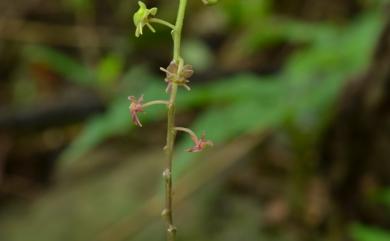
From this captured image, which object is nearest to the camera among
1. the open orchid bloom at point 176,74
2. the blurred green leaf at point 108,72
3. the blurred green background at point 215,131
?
the open orchid bloom at point 176,74

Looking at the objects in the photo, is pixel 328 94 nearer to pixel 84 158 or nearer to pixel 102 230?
pixel 102 230

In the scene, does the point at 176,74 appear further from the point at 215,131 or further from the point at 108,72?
the point at 108,72

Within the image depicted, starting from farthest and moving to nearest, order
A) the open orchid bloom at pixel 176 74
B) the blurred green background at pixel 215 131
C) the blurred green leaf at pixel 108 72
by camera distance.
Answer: the blurred green leaf at pixel 108 72
the blurred green background at pixel 215 131
the open orchid bloom at pixel 176 74

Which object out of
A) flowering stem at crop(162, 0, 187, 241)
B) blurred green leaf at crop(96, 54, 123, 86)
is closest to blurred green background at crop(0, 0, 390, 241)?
blurred green leaf at crop(96, 54, 123, 86)

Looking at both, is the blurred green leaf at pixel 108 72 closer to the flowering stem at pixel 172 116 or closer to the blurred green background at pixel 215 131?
the blurred green background at pixel 215 131

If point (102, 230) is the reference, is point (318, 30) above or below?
above

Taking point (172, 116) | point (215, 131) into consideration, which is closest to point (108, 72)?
point (215, 131)

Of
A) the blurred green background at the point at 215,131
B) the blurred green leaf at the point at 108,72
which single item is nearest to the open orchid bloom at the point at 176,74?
the blurred green background at the point at 215,131

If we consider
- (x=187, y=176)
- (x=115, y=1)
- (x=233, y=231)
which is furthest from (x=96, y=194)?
(x=115, y=1)
